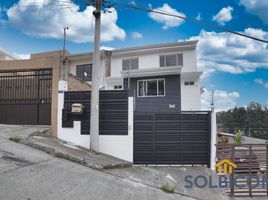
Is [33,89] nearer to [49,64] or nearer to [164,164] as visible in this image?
[49,64]

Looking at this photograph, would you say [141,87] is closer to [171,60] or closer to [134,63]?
[134,63]

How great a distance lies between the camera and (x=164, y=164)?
6641mm

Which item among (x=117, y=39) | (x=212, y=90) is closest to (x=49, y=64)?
(x=117, y=39)

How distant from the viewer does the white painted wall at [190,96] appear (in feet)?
40.5

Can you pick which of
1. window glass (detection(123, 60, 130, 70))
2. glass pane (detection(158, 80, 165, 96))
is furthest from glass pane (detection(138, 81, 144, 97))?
window glass (detection(123, 60, 130, 70))

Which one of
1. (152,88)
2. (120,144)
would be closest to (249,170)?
(120,144)

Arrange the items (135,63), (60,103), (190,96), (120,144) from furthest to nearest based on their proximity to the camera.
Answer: (135,63), (190,96), (60,103), (120,144)

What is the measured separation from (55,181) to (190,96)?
10637mm

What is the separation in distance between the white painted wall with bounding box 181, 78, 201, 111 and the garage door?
18.8ft

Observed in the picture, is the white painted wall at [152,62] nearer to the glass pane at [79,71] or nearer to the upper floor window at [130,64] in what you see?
the upper floor window at [130,64]

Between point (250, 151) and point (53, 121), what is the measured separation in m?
7.19

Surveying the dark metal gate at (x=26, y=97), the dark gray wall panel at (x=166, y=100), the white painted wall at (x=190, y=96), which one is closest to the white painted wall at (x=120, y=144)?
the dark metal gate at (x=26, y=97)

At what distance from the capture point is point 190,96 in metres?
12.5

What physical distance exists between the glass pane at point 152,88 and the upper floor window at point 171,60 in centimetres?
195
